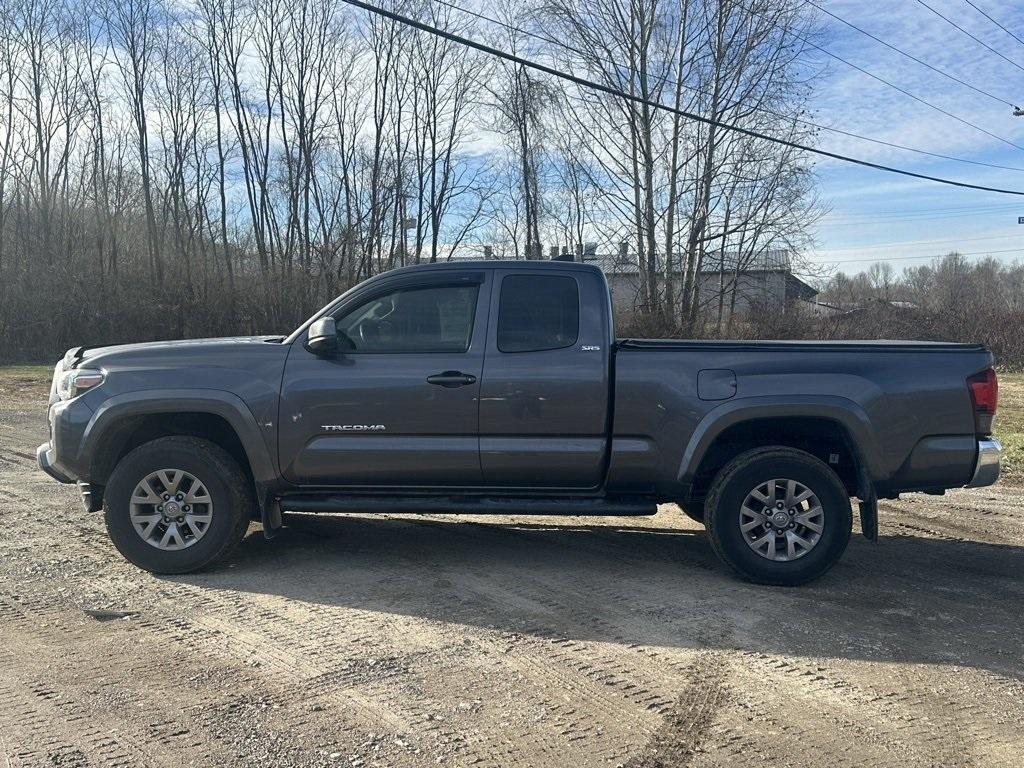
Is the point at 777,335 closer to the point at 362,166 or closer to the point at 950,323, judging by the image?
the point at 950,323

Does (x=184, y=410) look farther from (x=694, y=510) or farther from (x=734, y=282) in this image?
(x=734, y=282)

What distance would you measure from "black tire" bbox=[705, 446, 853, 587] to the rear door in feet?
2.65

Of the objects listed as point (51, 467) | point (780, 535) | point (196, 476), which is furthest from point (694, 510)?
point (51, 467)

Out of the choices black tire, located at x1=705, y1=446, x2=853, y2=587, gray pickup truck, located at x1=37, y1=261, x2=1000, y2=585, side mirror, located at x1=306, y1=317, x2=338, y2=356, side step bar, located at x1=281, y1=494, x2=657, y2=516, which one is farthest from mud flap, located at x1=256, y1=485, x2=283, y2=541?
black tire, located at x1=705, y1=446, x2=853, y2=587

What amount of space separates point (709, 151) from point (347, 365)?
2374 cm

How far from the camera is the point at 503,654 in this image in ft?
13.8

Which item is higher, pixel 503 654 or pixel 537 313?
pixel 537 313

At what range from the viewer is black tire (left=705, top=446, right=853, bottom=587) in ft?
17.2

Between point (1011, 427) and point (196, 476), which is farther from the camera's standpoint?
point (1011, 427)

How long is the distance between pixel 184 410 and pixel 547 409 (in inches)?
90.6

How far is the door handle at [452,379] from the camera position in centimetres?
536

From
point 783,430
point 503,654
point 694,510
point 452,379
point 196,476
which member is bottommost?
point 503,654

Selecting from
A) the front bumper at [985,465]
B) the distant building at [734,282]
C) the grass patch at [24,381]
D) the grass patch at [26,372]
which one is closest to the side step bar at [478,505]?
the front bumper at [985,465]

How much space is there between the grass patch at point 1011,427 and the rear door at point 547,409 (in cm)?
604
